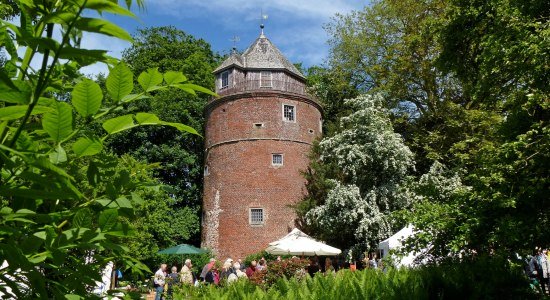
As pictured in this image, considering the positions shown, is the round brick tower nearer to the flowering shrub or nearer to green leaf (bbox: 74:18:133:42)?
the flowering shrub

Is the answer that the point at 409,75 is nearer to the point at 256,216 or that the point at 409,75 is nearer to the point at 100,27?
the point at 256,216

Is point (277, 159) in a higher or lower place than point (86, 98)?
higher

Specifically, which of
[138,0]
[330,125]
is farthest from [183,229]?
[138,0]

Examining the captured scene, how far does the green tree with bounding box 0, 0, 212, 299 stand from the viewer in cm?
95

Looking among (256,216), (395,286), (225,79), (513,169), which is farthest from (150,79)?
(225,79)

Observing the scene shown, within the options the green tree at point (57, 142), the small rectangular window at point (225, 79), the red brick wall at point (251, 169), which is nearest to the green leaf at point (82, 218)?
the green tree at point (57, 142)

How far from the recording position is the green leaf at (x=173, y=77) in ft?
3.89

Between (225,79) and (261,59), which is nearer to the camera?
(225,79)

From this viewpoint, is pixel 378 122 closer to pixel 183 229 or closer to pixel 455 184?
pixel 455 184

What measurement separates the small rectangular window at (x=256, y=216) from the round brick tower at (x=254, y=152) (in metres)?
0.06

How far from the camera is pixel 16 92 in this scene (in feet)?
3.11

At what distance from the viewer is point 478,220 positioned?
914cm

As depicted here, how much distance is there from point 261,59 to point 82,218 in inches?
1341

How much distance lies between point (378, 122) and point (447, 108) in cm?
380
